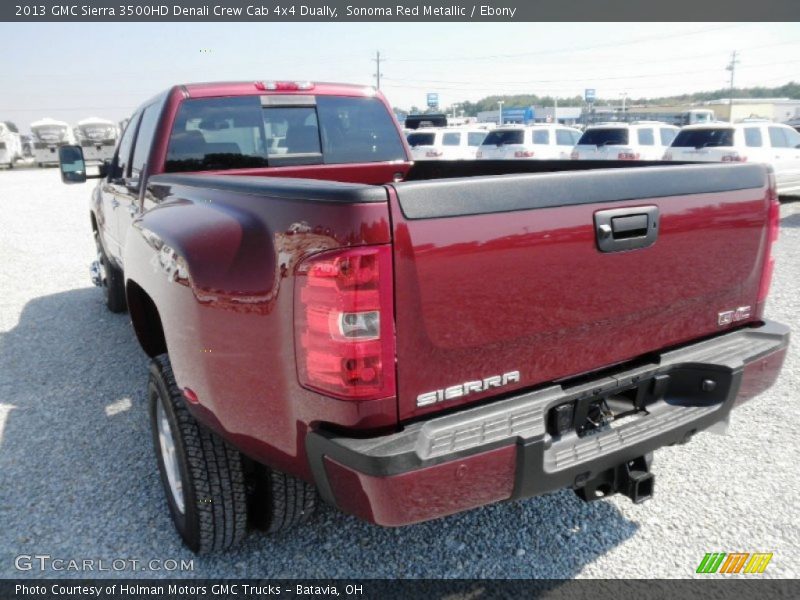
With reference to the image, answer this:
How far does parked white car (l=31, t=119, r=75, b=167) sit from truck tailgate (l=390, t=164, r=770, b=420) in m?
40.8


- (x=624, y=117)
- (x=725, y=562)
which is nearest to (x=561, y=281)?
(x=725, y=562)

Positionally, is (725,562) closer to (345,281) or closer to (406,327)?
(406,327)

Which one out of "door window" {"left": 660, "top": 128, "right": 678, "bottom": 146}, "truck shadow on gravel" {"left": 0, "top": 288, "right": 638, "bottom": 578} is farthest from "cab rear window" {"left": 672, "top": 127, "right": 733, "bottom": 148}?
"truck shadow on gravel" {"left": 0, "top": 288, "right": 638, "bottom": 578}

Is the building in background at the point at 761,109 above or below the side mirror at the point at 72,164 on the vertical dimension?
above

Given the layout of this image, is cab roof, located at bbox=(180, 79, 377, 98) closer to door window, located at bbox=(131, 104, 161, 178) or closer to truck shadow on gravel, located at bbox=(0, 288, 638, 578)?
door window, located at bbox=(131, 104, 161, 178)

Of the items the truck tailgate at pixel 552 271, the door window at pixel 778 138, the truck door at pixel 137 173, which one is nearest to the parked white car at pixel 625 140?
the door window at pixel 778 138

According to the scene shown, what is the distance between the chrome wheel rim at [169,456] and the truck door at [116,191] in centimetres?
201

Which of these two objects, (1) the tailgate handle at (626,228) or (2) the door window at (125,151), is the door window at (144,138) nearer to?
(2) the door window at (125,151)

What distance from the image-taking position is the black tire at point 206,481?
7.75 feet

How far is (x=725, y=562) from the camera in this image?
252 centimetres

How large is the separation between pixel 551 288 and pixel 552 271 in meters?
0.06

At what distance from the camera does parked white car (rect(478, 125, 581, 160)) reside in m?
18.0

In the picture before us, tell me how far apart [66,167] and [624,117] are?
242 feet

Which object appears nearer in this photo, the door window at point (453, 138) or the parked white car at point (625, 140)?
the parked white car at point (625, 140)
